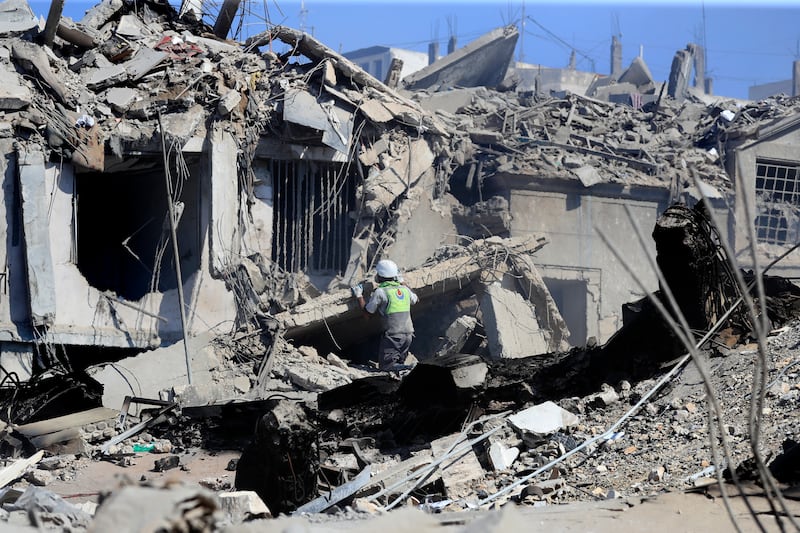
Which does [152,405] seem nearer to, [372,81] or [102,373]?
[102,373]

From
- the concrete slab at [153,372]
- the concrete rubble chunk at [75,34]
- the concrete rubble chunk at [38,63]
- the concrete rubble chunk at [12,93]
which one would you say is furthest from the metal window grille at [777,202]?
the concrete rubble chunk at [12,93]

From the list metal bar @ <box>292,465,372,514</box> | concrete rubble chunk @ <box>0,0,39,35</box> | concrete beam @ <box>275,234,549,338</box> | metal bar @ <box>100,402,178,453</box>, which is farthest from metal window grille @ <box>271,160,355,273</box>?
metal bar @ <box>292,465,372,514</box>

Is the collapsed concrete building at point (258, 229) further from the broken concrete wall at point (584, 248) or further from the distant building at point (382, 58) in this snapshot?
the distant building at point (382, 58)

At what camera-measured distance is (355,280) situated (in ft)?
42.6

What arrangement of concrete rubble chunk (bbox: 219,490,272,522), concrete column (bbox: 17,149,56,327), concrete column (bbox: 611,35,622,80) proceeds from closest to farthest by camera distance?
concrete rubble chunk (bbox: 219,490,272,522) → concrete column (bbox: 17,149,56,327) → concrete column (bbox: 611,35,622,80)

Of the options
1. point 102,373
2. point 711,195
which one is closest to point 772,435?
point 102,373

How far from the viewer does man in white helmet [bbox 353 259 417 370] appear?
11.4m

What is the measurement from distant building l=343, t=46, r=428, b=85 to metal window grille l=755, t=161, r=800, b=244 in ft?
113

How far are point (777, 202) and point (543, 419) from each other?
13.4 meters

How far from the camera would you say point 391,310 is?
11.4m

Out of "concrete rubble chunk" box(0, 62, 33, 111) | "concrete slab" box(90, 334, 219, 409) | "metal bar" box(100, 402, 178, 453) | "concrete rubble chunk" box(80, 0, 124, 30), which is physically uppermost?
"concrete rubble chunk" box(80, 0, 124, 30)

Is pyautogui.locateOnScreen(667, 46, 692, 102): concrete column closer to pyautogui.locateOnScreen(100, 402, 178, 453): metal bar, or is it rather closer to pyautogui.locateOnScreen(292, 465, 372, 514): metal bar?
pyautogui.locateOnScreen(100, 402, 178, 453): metal bar

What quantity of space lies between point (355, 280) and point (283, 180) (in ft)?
6.13

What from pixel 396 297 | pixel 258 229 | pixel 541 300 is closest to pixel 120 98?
pixel 258 229
